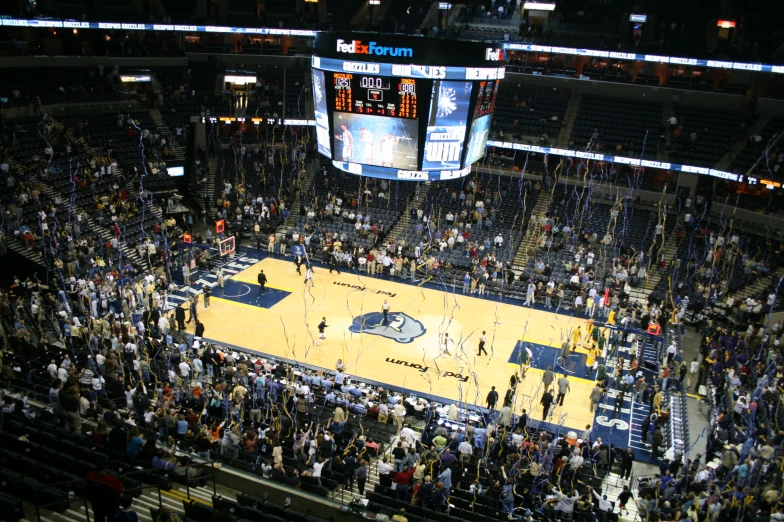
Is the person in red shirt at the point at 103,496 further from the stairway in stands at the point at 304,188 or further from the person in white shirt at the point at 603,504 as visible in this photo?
the stairway in stands at the point at 304,188

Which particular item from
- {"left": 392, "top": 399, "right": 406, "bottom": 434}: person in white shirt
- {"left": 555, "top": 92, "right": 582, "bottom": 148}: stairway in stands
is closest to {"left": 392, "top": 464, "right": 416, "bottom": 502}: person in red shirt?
{"left": 392, "top": 399, "right": 406, "bottom": 434}: person in white shirt

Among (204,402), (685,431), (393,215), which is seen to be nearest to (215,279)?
(393,215)

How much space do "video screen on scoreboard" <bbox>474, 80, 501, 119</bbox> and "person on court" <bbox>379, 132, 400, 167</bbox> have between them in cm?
281

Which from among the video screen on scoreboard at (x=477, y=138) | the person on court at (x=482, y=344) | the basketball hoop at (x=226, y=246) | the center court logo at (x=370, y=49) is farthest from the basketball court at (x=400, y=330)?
the center court logo at (x=370, y=49)

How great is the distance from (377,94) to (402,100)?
2.72 feet

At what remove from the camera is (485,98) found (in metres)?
23.0

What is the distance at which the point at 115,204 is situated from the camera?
99.4ft

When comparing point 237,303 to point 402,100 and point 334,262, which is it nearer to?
point 334,262

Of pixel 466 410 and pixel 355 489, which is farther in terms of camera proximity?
pixel 466 410

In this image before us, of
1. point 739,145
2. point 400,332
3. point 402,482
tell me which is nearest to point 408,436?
point 402,482

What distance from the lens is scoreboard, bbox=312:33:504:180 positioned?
20.7m

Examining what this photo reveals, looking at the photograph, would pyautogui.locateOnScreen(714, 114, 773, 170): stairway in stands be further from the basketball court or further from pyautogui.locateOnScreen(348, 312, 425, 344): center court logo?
pyautogui.locateOnScreen(348, 312, 425, 344): center court logo

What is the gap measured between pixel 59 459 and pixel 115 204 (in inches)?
815

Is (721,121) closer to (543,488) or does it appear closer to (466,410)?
(466,410)
